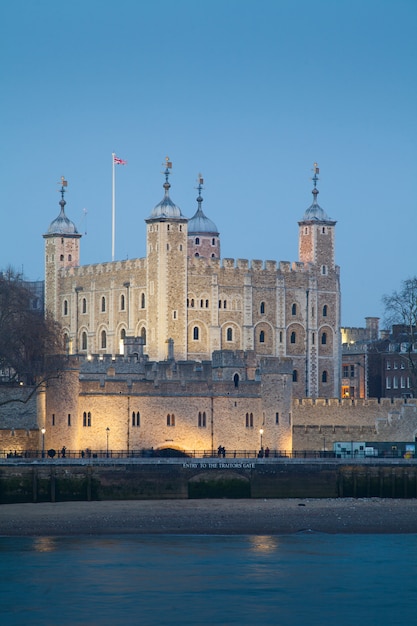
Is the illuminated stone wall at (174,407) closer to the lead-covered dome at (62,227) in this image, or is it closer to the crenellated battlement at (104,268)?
→ the crenellated battlement at (104,268)

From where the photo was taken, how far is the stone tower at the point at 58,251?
380 ft

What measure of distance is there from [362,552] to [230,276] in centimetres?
5129

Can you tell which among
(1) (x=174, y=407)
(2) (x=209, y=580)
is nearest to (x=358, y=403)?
(1) (x=174, y=407)

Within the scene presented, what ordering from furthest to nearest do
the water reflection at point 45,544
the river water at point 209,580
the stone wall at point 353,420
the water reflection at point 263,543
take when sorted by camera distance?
the stone wall at point 353,420 → the water reflection at point 263,543 → the water reflection at point 45,544 → the river water at point 209,580

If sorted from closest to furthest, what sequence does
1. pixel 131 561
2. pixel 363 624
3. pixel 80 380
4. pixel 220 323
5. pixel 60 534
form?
pixel 363 624, pixel 131 561, pixel 60 534, pixel 80 380, pixel 220 323

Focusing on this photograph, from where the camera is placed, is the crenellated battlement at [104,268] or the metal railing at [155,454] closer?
the metal railing at [155,454]

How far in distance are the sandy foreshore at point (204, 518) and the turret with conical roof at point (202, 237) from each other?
49722 mm

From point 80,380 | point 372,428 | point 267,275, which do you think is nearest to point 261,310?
point 267,275

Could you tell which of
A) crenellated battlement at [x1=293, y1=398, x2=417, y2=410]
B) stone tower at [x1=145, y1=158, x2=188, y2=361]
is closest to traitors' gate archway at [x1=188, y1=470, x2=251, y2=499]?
crenellated battlement at [x1=293, y1=398, x2=417, y2=410]

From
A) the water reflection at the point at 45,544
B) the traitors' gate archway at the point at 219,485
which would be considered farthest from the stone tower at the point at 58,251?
the water reflection at the point at 45,544

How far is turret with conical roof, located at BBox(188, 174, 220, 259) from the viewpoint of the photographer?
116188 millimetres

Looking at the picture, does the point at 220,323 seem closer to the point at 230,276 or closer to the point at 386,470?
the point at 230,276

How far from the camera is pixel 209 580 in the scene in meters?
53.1

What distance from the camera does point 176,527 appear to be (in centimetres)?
6216
